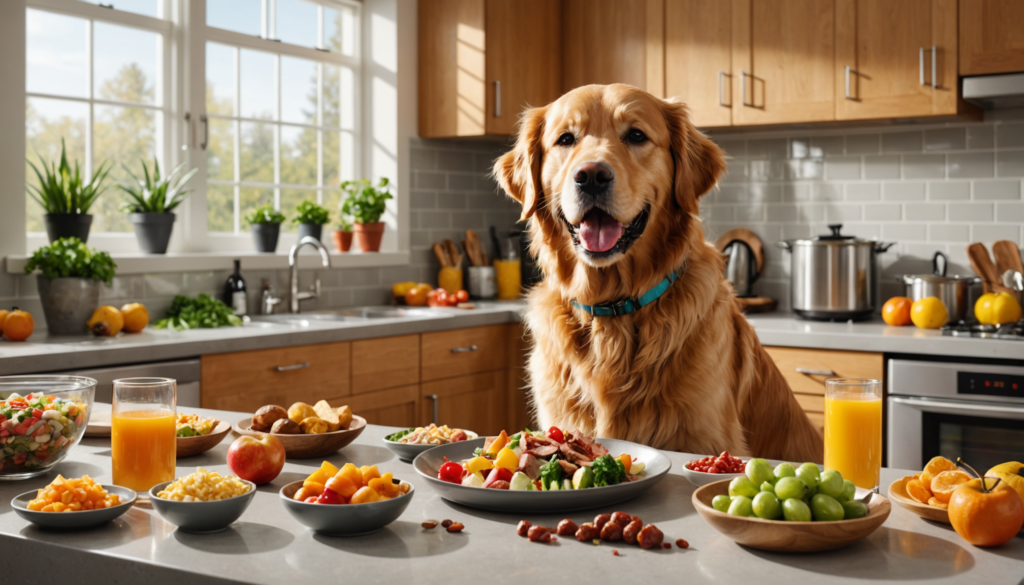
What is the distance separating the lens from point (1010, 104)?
3811mm

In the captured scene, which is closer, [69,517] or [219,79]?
[69,517]

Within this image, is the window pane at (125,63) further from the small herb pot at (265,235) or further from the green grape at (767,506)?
the green grape at (767,506)

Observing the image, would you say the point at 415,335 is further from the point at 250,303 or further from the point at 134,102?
the point at 134,102

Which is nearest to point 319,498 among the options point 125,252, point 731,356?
point 731,356

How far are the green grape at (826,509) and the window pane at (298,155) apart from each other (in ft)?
12.2

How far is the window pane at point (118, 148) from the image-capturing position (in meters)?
3.67

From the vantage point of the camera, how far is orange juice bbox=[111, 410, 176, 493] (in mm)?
1307

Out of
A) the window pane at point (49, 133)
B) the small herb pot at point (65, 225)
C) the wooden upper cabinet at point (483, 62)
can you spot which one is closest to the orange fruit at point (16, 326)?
the small herb pot at point (65, 225)

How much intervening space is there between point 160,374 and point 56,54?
148cm

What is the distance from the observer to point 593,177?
199cm

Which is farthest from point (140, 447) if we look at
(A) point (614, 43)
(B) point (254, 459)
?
(A) point (614, 43)

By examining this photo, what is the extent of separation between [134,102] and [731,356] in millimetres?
2759

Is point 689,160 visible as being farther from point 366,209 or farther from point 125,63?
point 125,63

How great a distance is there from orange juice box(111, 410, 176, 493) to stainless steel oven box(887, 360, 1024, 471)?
2.62 m
